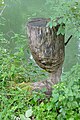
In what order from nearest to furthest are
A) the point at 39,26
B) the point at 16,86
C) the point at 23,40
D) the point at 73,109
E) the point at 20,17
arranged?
the point at 73,109, the point at 39,26, the point at 16,86, the point at 23,40, the point at 20,17

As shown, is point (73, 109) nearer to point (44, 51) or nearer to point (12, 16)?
point (44, 51)

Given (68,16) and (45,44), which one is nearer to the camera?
(68,16)

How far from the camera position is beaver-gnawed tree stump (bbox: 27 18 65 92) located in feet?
6.84

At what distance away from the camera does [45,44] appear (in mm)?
2119

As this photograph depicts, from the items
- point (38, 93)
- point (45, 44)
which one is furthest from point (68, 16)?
point (38, 93)

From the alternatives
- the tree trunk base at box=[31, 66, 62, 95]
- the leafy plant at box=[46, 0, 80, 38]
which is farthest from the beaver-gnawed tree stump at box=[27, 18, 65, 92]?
the leafy plant at box=[46, 0, 80, 38]

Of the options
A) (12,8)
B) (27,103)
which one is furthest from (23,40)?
(12,8)

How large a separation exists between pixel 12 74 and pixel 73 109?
72 centimetres

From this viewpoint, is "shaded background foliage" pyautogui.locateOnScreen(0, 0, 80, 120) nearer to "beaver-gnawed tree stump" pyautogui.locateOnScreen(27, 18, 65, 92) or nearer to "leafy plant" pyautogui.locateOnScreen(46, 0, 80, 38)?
"leafy plant" pyautogui.locateOnScreen(46, 0, 80, 38)

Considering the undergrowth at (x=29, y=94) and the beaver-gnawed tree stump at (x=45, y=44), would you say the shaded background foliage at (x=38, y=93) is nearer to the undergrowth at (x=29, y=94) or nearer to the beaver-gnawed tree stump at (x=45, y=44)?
the undergrowth at (x=29, y=94)

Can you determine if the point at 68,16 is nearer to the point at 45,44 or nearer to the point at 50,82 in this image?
the point at 45,44

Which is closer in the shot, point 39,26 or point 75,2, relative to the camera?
point 75,2

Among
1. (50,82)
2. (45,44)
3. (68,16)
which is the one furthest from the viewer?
(50,82)

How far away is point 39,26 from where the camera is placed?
209 centimetres
